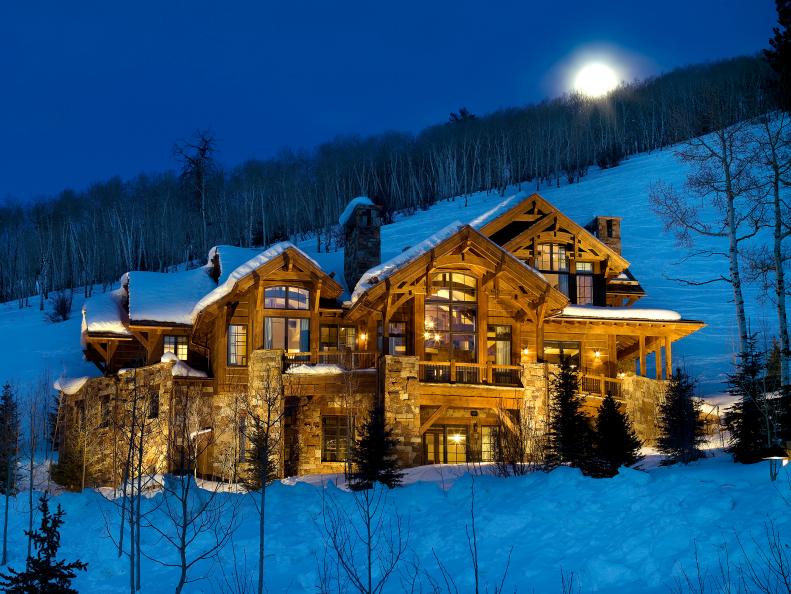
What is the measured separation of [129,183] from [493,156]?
1326 inches

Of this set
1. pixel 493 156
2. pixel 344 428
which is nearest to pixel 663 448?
pixel 344 428

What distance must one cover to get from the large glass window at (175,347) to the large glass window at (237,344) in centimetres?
274

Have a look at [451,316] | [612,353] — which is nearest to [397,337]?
[451,316]

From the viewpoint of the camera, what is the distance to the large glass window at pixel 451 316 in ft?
101

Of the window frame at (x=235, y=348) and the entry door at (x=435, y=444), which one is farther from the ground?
the window frame at (x=235, y=348)

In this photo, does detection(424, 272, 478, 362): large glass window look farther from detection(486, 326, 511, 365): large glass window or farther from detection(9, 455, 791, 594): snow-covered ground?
detection(9, 455, 791, 594): snow-covered ground

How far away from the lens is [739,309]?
2456 cm

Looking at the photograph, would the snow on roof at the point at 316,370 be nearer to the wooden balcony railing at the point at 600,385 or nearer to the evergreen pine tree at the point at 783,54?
the wooden balcony railing at the point at 600,385

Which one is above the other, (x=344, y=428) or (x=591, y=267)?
(x=591, y=267)

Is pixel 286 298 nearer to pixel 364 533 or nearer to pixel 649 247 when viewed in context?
pixel 364 533

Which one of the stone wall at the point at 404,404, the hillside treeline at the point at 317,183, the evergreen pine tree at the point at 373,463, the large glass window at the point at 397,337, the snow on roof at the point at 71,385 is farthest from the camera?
the hillside treeline at the point at 317,183

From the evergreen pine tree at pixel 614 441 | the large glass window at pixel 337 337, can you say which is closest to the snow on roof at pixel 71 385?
the large glass window at pixel 337 337

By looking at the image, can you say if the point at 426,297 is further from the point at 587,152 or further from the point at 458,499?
the point at 587,152

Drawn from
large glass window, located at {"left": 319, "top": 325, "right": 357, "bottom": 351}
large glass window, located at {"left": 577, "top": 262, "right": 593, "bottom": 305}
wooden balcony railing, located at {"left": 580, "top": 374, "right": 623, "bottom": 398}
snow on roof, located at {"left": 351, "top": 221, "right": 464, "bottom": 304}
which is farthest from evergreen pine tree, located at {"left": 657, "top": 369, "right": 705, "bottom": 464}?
large glass window, located at {"left": 319, "top": 325, "right": 357, "bottom": 351}
